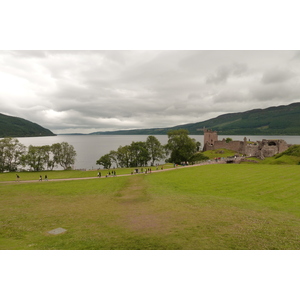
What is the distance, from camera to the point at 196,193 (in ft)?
68.1

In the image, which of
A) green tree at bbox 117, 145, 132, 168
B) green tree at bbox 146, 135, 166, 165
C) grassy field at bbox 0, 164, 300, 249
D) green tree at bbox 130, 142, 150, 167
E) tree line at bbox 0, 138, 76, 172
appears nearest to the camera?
grassy field at bbox 0, 164, 300, 249

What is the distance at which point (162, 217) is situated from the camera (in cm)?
1305

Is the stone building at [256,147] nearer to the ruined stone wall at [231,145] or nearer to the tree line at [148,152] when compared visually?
the ruined stone wall at [231,145]

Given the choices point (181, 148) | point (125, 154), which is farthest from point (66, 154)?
point (181, 148)

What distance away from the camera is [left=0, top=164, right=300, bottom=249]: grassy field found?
30.8ft

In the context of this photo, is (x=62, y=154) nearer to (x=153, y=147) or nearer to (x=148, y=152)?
(x=148, y=152)

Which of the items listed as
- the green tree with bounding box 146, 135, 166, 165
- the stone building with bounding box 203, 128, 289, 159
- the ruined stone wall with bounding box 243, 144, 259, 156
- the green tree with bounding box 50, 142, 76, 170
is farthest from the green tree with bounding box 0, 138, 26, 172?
the ruined stone wall with bounding box 243, 144, 259, 156

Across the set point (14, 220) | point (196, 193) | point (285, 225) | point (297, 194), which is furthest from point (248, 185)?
point (14, 220)

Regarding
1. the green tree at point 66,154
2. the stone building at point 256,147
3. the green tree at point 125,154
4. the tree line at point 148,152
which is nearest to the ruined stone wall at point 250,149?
the stone building at point 256,147

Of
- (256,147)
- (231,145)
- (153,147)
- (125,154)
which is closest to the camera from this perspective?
(125,154)

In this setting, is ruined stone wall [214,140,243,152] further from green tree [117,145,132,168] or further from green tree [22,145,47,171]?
green tree [22,145,47,171]

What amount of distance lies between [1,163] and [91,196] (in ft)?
175

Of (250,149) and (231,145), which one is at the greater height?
(231,145)

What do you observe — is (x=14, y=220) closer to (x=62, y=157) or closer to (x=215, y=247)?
(x=215, y=247)
